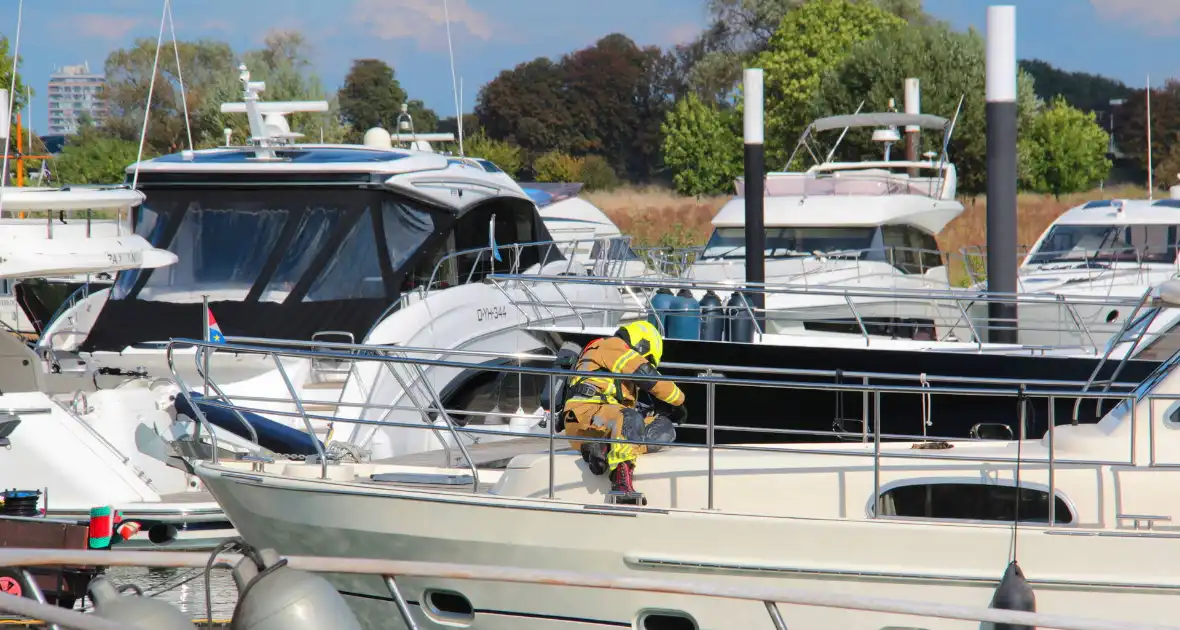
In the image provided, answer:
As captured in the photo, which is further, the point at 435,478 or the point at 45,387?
the point at 45,387

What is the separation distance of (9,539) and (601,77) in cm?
6290

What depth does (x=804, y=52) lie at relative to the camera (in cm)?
4619

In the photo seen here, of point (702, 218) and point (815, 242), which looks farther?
point (702, 218)

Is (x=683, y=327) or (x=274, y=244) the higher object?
(x=274, y=244)

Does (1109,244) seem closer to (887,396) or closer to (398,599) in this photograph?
(887,396)

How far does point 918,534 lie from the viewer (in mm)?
5289

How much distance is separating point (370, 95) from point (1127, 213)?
54523 mm

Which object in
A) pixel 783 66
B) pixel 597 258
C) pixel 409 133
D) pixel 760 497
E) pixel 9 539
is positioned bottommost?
pixel 9 539

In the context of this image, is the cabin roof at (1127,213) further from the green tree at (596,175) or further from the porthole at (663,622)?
the green tree at (596,175)

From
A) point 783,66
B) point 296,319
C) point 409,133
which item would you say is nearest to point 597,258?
point 409,133

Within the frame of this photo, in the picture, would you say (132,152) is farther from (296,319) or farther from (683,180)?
(296,319)

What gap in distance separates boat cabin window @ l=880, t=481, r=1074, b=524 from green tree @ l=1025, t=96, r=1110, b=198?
143ft

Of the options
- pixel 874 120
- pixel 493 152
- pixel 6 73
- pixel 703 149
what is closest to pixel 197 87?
pixel 493 152

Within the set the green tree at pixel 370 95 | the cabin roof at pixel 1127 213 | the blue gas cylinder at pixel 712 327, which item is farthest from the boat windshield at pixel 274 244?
the green tree at pixel 370 95
